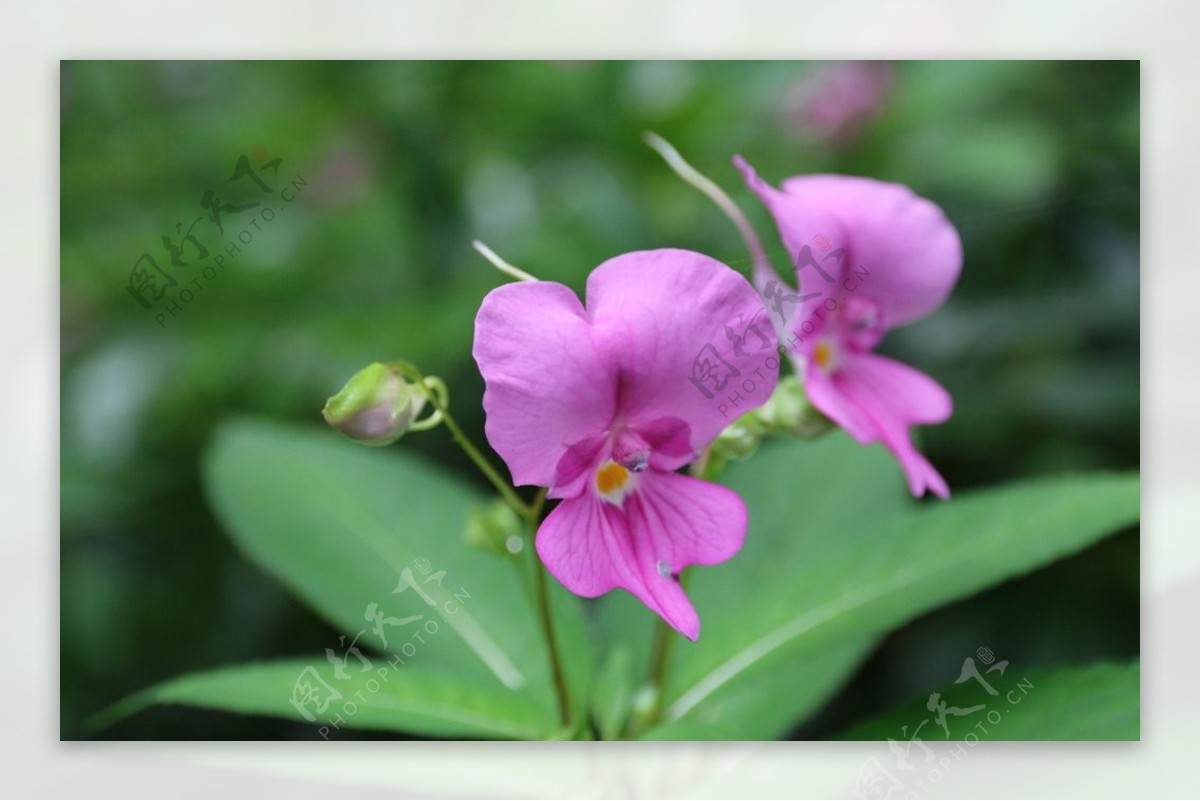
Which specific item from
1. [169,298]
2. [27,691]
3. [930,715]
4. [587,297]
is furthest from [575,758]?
[169,298]

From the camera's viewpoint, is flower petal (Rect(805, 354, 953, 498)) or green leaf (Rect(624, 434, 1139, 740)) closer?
flower petal (Rect(805, 354, 953, 498))

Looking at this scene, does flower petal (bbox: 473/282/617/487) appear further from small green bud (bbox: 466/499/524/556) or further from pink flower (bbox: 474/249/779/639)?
small green bud (bbox: 466/499/524/556)

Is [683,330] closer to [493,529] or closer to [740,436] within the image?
[740,436]

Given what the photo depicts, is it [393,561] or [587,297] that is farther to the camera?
[393,561]

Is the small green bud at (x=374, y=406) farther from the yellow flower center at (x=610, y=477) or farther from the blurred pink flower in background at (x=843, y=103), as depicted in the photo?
the blurred pink flower in background at (x=843, y=103)

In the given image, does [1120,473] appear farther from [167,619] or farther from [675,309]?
[167,619]

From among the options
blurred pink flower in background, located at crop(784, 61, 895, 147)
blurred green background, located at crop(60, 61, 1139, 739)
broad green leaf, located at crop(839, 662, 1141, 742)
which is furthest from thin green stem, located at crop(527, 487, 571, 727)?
blurred pink flower in background, located at crop(784, 61, 895, 147)

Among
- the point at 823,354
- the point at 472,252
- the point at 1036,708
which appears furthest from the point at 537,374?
the point at 472,252

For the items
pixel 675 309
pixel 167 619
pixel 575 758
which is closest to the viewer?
pixel 675 309
